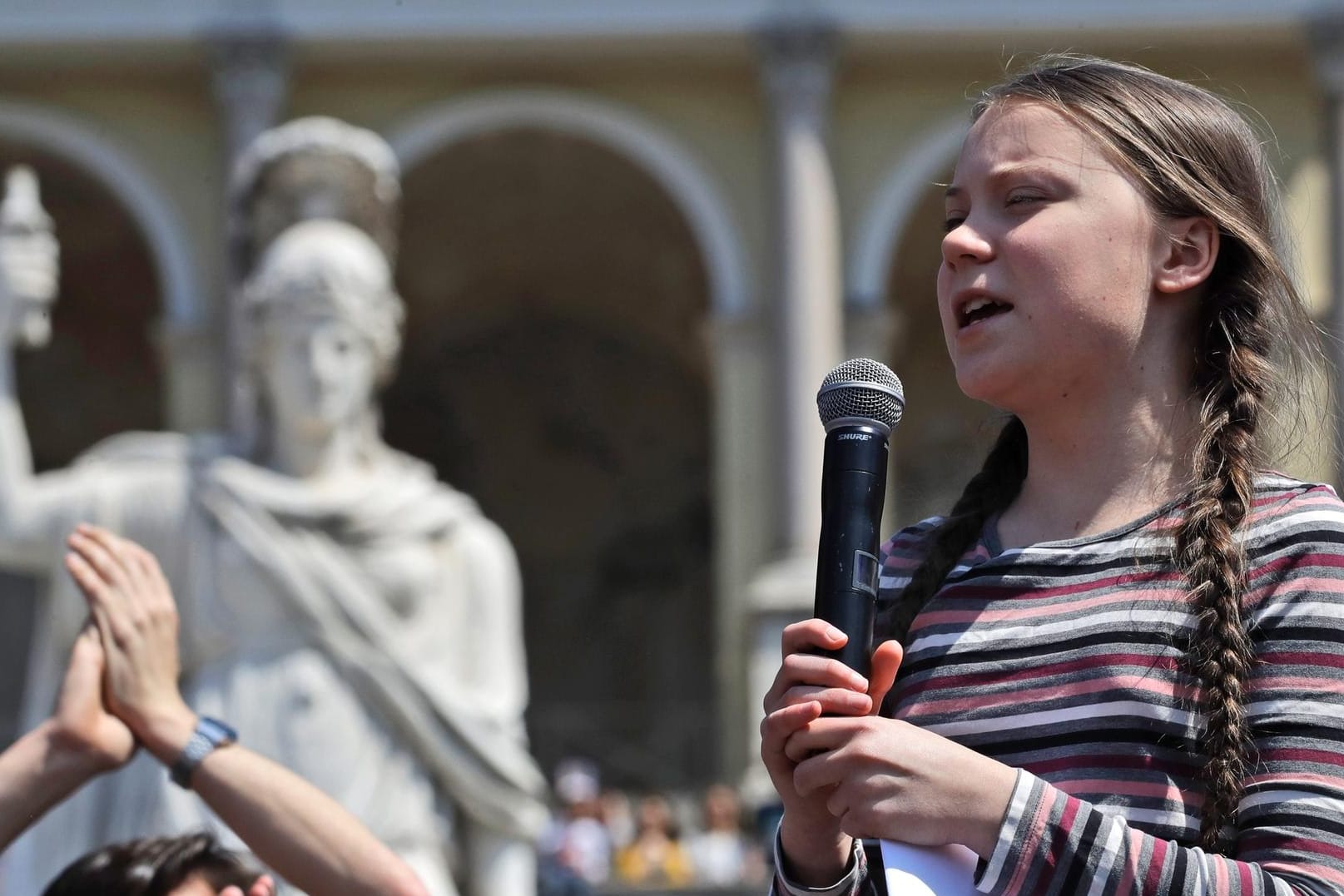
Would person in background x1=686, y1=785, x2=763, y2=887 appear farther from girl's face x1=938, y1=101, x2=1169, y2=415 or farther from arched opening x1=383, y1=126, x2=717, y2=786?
girl's face x1=938, y1=101, x2=1169, y2=415

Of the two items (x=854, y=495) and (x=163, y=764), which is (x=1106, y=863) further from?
(x=163, y=764)

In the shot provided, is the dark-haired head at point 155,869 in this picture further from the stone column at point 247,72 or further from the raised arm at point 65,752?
the stone column at point 247,72

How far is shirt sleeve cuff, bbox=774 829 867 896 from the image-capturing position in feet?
5.70

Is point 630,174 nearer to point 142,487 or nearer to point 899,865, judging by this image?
point 142,487

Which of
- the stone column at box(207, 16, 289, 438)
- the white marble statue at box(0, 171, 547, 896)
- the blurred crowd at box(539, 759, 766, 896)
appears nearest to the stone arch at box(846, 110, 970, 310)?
the stone column at box(207, 16, 289, 438)

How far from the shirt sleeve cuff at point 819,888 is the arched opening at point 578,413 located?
19.5 meters

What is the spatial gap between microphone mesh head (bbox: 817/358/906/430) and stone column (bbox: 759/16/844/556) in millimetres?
15845

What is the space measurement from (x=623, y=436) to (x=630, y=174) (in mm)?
3164

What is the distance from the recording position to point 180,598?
15.2 ft

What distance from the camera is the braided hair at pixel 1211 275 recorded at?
1742mm

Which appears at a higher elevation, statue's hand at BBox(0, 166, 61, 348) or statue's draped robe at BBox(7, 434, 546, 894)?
statue's hand at BBox(0, 166, 61, 348)

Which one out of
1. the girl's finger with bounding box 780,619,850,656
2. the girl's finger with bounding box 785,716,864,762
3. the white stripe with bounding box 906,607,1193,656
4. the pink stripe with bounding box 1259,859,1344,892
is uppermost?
the white stripe with bounding box 906,607,1193,656

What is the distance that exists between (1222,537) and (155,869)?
1.30 meters

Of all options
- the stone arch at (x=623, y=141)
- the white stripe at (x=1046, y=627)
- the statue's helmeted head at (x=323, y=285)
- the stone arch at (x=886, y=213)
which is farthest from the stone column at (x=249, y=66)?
the white stripe at (x=1046, y=627)
